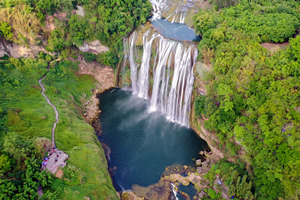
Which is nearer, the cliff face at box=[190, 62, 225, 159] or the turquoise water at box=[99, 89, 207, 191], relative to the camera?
the turquoise water at box=[99, 89, 207, 191]

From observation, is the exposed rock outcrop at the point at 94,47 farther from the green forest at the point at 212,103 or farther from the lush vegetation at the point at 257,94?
the lush vegetation at the point at 257,94

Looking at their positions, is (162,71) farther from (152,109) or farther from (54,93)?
(54,93)

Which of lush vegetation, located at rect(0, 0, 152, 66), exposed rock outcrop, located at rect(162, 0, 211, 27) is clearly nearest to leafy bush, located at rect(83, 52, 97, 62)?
lush vegetation, located at rect(0, 0, 152, 66)

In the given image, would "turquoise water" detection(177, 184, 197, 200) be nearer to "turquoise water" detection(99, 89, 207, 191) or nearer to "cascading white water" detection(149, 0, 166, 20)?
"turquoise water" detection(99, 89, 207, 191)

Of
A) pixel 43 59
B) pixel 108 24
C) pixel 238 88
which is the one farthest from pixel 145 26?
pixel 238 88

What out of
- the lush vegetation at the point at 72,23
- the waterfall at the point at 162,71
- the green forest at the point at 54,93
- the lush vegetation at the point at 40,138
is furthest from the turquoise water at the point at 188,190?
the lush vegetation at the point at 72,23

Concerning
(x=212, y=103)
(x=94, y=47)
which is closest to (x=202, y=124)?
(x=212, y=103)

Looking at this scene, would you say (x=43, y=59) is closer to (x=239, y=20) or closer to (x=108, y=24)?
(x=108, y=24)
